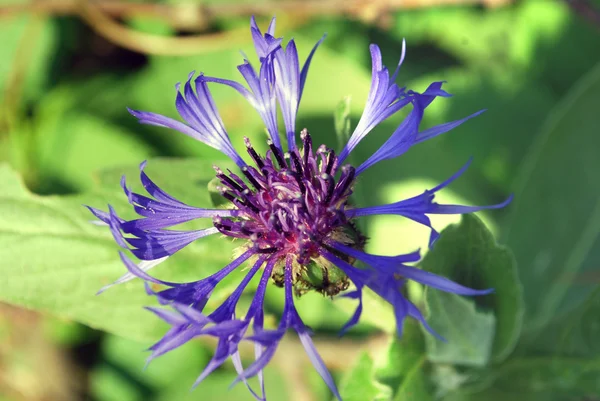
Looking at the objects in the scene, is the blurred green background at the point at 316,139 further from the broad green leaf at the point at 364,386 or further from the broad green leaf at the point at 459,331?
the broad green leaf at the point at 364,386

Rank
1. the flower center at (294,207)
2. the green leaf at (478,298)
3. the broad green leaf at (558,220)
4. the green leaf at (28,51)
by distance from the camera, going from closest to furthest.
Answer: the flower center at (294,207) → the green leaf at (478,298) → the broad green leaf at (558,220) → the green leaf at (28,51)

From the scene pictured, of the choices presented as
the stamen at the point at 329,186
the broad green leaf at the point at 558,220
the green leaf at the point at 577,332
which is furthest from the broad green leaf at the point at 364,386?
the broad green leaf at the point at 558,220

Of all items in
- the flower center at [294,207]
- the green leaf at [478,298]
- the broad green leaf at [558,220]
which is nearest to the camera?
the flower center at [294,207]

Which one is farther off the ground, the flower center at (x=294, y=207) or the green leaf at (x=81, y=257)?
the flower center at (x=294, y=207)

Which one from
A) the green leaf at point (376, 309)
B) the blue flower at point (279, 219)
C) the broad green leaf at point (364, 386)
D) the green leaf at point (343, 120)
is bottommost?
the broad green leaf at point (364, 386)

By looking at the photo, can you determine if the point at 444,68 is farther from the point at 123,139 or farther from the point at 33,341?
the point at 33,341

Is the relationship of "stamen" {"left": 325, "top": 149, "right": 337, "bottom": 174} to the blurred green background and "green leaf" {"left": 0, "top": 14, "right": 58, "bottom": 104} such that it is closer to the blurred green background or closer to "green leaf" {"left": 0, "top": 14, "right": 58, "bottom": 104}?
the blurred green background

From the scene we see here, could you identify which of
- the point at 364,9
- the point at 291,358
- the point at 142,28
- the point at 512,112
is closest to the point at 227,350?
the point at 291,358

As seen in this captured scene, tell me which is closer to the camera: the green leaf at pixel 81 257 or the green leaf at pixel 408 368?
the green leaf at pixel 408 368
